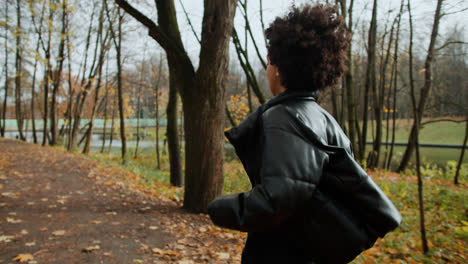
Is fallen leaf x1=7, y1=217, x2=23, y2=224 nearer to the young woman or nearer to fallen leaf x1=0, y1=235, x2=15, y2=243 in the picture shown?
fallen leaf x1=0, y1=235, x2=15, y2=243

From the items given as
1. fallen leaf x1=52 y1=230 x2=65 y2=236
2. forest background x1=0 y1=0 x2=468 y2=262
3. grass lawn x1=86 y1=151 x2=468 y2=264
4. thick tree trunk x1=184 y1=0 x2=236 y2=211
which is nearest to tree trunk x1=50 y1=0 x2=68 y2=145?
forest background x1=0 y1=0 x2=468 y2=262

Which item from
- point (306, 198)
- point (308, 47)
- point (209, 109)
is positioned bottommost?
point (306, 198)

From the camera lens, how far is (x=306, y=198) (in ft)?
3.58

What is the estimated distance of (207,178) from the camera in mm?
5219

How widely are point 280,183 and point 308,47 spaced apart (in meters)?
0.67

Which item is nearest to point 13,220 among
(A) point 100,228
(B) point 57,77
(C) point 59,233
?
(C) point 59,233

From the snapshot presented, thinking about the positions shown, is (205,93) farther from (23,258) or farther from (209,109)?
(23,258)

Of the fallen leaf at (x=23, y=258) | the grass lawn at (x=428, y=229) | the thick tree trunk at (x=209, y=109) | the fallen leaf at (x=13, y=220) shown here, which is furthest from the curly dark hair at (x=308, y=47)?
the fallen leaf at (x=13, y=220)

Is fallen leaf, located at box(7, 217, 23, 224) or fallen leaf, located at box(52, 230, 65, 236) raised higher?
fallen leaf, located at box(7, 217, 23, 224)

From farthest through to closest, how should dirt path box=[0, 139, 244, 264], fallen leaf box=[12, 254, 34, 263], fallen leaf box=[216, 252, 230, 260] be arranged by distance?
fallen leaf box=[216, 252, 230, 260] < dirt path box=[0, 139, 244, 264] < fallen leaf box=[12, 254, 34, 263]

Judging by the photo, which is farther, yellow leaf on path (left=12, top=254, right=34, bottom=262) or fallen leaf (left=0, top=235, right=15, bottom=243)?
fallen leaf (left=0, top=235, right=15, bottom=243)

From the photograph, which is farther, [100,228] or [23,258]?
[100,228]

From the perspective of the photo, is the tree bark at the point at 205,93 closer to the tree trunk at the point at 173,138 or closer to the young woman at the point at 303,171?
the young woman at the point at 303,171

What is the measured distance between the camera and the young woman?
3.57 feet
